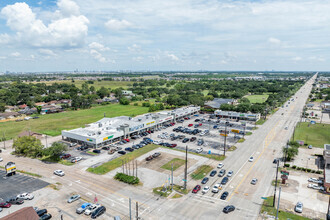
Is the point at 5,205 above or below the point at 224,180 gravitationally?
below

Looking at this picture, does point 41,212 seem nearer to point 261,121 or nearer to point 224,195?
point 224,195

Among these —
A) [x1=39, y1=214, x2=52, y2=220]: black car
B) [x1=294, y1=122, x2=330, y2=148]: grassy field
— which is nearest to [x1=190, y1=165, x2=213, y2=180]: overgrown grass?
[x1=39, y1=214, x2=52, y2=220]: black car

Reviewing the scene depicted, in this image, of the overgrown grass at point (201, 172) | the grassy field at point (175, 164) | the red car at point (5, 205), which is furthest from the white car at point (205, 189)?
the red car at point (5, 205)

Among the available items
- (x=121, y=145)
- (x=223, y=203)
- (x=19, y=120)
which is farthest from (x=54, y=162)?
(x=19, y=120)

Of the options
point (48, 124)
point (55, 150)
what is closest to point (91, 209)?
point (55, 150)

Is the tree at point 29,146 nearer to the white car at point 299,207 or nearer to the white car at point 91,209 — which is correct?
the white car at point 91,209

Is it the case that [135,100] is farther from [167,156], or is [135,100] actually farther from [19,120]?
[167,156]
